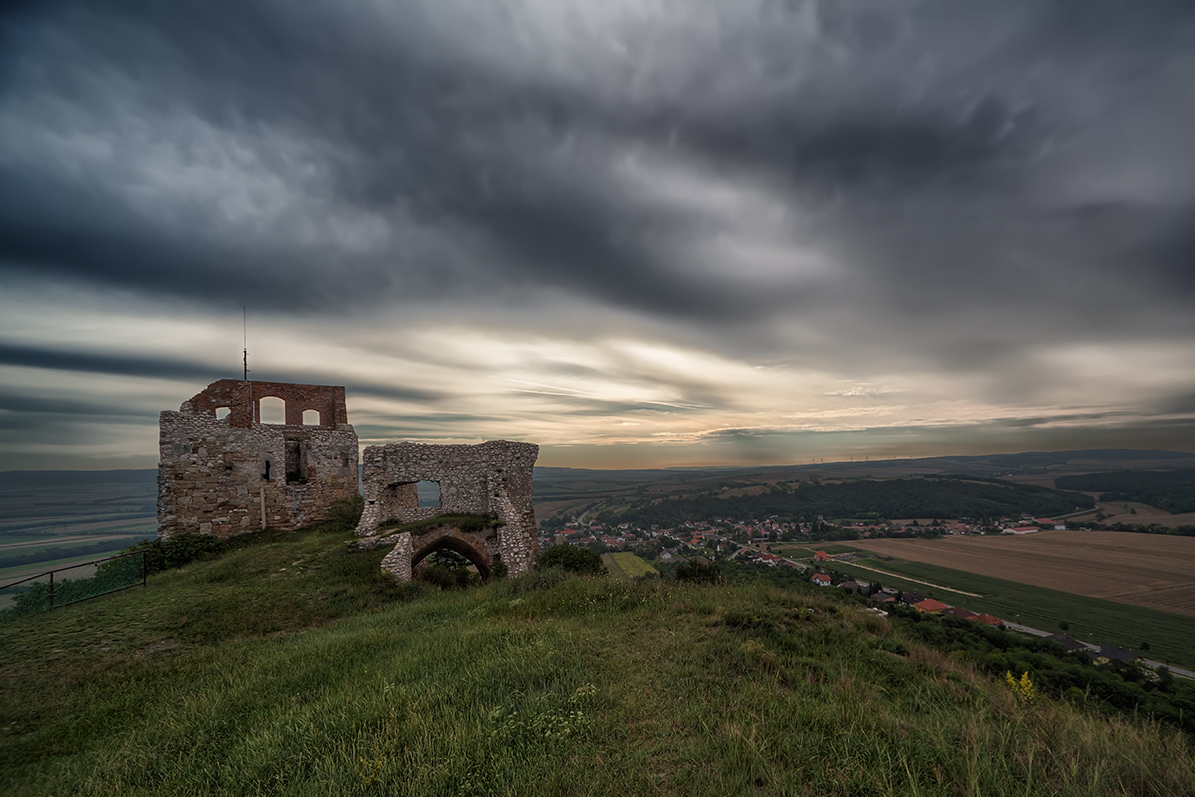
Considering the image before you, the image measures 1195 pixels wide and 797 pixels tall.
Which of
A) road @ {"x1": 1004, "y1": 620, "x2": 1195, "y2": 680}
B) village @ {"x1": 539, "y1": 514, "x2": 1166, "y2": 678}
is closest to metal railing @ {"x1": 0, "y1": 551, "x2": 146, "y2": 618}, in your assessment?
village @ {"x1": 539, "y1": 514, "x2": 1166, "y2": 678}

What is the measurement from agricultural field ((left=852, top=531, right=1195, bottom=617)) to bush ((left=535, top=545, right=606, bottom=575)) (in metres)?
38.7

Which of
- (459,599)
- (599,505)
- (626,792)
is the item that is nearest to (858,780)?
(626,792)

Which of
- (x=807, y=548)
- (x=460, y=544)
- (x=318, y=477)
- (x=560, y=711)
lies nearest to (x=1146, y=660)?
(x=560, y=711)

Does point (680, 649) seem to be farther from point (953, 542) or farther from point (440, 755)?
point (953, 542)

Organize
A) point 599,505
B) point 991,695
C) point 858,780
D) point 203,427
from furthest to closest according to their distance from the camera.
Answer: point 599,505 → point 203,427 → point 991,695 → point 858,780

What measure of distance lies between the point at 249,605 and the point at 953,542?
234 ft

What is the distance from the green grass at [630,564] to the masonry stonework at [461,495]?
673 inches

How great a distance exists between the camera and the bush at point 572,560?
46.3ft

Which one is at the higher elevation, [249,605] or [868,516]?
[249,605]

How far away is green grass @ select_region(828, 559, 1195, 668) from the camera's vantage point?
22048 mm

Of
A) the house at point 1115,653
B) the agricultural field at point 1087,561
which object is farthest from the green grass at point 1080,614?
the agricultural field at point 1087,561

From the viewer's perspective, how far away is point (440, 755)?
364 centimetres

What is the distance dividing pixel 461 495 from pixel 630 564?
2457 centimetres

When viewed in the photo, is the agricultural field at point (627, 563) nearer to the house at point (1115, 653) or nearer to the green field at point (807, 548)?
the green field at point (807, 548)
